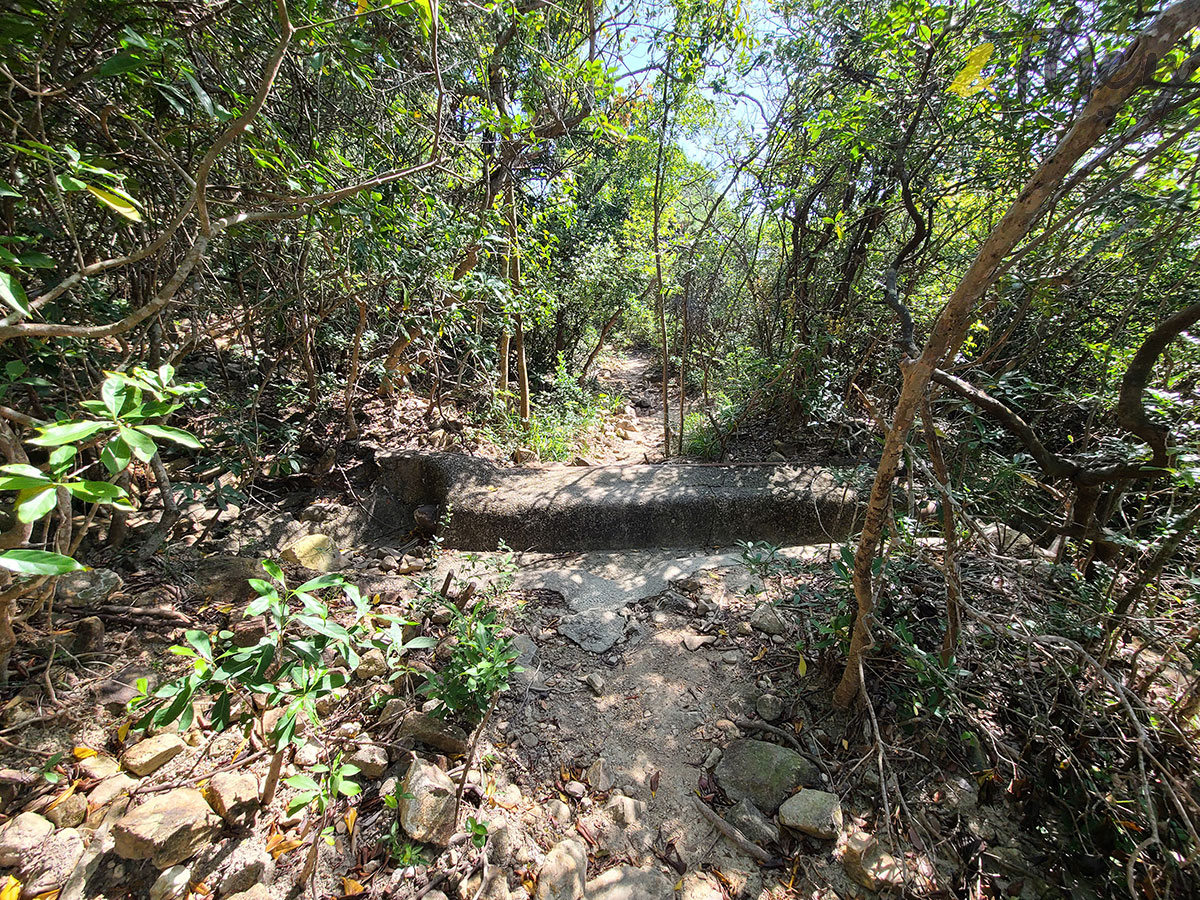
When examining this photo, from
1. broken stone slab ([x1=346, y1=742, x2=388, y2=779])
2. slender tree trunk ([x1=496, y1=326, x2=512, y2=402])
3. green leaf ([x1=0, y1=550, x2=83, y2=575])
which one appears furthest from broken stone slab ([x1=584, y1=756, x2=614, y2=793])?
slender tree trunk ([x1=496, y1=326, x2=512, y2=402])

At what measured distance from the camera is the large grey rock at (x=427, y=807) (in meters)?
1.44

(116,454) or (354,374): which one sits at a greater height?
(116,454)

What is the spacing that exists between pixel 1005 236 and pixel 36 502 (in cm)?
208

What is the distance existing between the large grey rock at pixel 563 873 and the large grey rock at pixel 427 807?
0.33 meters

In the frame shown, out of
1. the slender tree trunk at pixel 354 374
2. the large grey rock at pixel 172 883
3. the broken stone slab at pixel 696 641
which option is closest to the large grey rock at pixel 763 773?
the broken stone slab at pixel 696 641

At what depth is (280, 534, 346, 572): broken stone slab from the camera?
269 centimetres

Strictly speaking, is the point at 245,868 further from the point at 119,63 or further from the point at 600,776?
the point at 119,63

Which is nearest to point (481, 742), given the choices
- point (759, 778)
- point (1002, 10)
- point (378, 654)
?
point (378, 654)

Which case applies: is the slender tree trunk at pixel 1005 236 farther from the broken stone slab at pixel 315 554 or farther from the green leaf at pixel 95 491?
the broken stone slab at pixel 315 554

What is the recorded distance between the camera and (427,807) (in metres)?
1.47

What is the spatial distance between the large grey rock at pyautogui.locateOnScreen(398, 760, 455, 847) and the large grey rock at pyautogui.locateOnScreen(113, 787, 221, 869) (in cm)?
54

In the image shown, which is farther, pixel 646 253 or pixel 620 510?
pixel 646 253

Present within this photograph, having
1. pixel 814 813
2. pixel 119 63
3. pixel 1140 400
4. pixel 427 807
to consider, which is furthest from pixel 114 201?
pixel 1140 400

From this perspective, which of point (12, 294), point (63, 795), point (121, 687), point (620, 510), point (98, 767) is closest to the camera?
point (12, 294)
